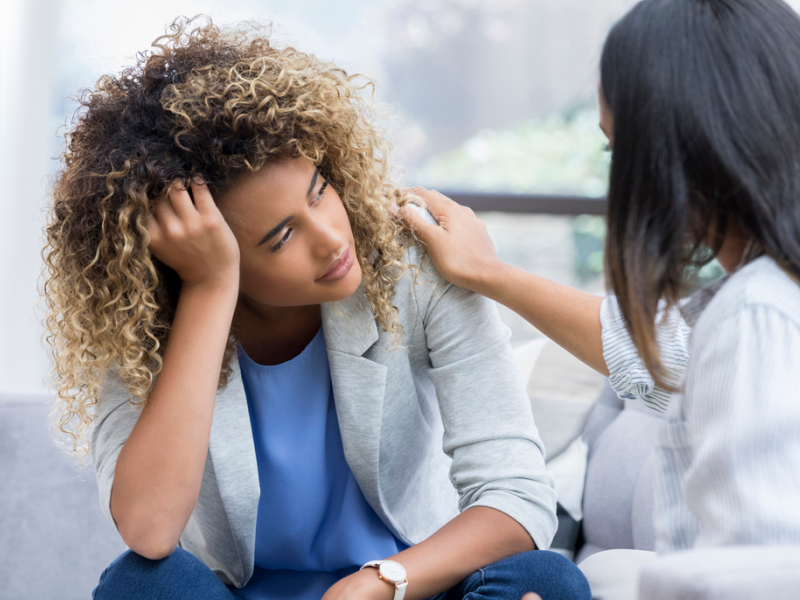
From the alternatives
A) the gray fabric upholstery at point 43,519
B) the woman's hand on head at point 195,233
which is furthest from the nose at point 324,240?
the gray fabric upholstery at point 43,519

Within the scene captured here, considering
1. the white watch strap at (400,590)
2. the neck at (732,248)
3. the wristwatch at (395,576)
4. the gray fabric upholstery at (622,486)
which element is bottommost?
the gray fabric upholstery at (622,486)

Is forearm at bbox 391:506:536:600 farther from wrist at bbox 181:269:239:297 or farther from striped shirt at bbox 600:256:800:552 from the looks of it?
wrist at bbox 181:269:239:297

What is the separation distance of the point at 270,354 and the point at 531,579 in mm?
556

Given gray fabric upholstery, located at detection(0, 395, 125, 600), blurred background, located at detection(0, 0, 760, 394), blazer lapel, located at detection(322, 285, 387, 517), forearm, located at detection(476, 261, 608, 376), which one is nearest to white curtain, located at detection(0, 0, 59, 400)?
blurred background, located at detection(0, 0, 760, 394)

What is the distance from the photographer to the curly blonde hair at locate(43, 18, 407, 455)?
2.92 ft

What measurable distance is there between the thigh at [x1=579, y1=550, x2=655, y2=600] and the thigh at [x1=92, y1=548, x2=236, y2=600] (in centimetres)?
52

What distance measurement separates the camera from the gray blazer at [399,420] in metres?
1.00

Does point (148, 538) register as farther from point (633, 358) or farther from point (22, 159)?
point (22, 159)

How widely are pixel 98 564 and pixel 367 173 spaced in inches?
43.9

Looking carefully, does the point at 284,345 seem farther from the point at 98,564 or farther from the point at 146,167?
the point at 98,564

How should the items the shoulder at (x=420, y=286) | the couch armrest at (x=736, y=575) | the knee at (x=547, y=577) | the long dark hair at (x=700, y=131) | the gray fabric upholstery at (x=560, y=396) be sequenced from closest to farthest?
the couch armrest at (x=736, y=575) < the long dark hair at (x=700, y=131) < the knee at (x=547, y=577) < the shoulder at (x=420, y=286) < the gray fabric upholstery at (x=560, y=396)

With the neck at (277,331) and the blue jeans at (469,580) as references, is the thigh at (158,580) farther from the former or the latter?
the neck at (277,331)

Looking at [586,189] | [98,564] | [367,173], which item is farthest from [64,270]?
[586,189]

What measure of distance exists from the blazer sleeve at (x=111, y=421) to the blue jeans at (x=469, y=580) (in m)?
0.15
